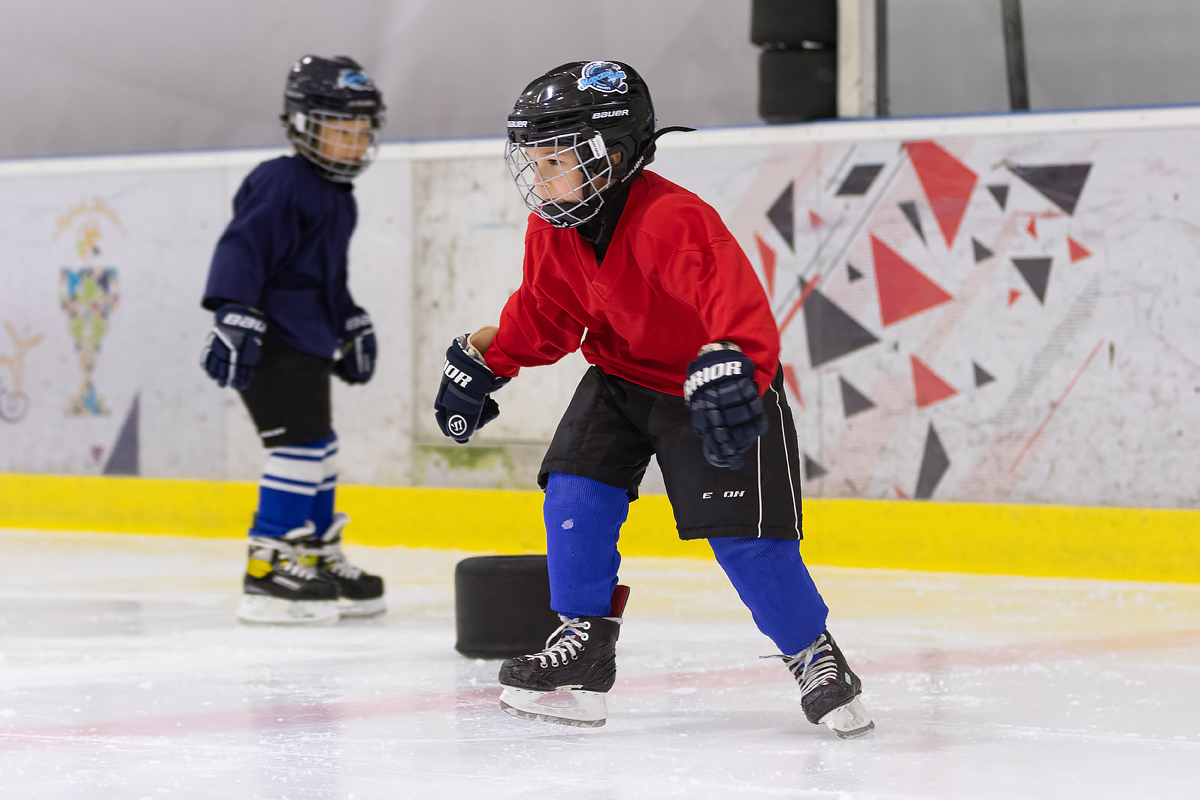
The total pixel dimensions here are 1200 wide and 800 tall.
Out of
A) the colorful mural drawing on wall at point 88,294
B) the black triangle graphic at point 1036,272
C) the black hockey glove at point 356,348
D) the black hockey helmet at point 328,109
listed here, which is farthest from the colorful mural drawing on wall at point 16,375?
the black triangle graphic at point 1036,272

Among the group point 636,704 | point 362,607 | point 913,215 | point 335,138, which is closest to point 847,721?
point 636,704

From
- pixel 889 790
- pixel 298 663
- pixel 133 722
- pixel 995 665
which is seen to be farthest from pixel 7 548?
pixel 889 790

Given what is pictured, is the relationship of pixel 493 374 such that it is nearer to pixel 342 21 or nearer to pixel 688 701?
pixel 688 701

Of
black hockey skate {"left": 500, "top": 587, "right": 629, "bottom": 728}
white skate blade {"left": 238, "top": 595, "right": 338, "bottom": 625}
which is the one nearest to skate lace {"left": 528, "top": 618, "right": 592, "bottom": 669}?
black hockey skate {"left": 500, "top": 587, "right": 629, "bottom": 728}

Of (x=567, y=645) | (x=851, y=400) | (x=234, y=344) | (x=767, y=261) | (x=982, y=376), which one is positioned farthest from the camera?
(x=767, y=261)

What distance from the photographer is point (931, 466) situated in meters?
4.03

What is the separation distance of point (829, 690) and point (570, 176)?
33.2 inches

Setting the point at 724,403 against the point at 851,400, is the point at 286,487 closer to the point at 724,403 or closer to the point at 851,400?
the point at 724,403

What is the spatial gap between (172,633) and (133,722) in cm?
88

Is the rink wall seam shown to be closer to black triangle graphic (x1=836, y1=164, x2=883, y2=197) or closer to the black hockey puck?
black triangle graphic (x1=836, y1=164, x2=883, y2=197)

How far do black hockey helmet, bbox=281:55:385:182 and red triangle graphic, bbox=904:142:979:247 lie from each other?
71.6 inches

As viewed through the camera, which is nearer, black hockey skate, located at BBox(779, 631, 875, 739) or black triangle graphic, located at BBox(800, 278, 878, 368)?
black hockey skate, located at BBox(779, 631, 875, 739)

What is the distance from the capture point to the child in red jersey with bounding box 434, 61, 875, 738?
1.83 meters

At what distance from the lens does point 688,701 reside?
7.00ft
